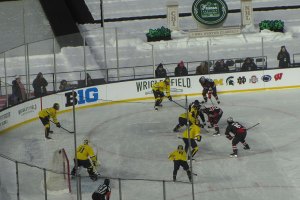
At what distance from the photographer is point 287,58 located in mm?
30781

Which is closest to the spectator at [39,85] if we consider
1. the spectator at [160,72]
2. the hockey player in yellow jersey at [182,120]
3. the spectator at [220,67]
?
the spectator at [160,72]

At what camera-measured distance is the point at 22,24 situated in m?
38.2

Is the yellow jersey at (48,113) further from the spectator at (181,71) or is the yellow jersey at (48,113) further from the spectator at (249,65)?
the spectator at (249,65)

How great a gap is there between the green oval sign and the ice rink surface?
25.0 ft

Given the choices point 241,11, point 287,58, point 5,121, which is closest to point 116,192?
point 5,121

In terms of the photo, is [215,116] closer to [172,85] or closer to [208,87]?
[208,87]

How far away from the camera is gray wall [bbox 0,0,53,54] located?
3747 centimetres

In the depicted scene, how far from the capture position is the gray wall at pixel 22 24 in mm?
37469

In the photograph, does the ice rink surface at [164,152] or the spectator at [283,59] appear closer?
the ice rink surface at [164,152]

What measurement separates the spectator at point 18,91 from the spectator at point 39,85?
47 cm

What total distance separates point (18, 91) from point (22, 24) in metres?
12.8

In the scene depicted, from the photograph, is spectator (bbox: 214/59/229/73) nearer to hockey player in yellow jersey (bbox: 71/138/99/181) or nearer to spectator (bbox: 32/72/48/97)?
spectator (bbox: 32/72/48/97)

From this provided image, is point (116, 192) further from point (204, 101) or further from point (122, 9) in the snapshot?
point (122, 9)

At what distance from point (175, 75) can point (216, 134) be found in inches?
256
